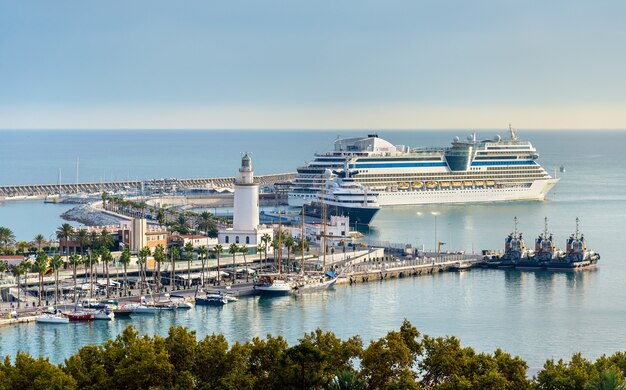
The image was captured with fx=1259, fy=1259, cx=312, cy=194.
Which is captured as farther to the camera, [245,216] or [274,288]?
[245,216]

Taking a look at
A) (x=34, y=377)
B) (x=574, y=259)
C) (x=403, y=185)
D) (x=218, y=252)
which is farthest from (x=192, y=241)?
(x=403, y=185)

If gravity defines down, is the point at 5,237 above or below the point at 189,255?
above

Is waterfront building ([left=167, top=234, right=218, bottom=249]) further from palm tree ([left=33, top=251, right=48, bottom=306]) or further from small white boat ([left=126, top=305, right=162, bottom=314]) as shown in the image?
small white boat ([left=126, top=305, right=162, bottom=314])

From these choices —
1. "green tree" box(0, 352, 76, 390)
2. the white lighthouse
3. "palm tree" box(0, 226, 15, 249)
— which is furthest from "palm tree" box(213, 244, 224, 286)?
"green tree" box(0, 352, 76, 390)

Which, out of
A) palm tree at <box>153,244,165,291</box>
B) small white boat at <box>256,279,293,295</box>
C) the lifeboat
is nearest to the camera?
palm tree at <box>153,244,165,291</box>

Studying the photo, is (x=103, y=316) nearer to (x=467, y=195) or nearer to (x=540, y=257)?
(x=540, y=257)
